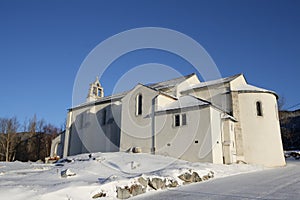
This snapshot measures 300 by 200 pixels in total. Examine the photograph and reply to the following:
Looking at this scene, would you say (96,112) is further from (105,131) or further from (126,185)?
(126,185)

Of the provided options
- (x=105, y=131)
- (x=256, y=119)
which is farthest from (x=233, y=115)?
(x=105, y=131)

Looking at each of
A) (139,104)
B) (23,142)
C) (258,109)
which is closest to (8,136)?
(23,142)

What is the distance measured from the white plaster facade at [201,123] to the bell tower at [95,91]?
31.9ft

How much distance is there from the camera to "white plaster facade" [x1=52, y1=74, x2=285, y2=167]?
23.1m

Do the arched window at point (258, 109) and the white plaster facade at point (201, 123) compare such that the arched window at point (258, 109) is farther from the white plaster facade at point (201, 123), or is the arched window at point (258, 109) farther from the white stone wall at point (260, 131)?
the white stone wall at point (260, 131)

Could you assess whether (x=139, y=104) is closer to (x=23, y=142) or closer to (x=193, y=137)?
(x=193, y=137)

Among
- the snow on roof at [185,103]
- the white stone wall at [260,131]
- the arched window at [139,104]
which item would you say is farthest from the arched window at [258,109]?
the arched window at [139,104]

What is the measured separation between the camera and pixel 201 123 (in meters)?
23.0

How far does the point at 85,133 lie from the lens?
3694 cm

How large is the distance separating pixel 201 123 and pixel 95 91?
25.2 m

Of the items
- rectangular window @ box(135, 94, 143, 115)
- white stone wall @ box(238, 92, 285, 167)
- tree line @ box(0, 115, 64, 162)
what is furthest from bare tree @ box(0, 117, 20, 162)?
white stone wall @ box(238, 92, 285, 167)

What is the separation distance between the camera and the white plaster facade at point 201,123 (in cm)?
2309

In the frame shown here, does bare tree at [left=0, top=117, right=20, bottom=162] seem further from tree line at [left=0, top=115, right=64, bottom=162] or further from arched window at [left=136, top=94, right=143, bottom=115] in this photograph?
arched window at [left=136, top=94, right=143, bottom=115]

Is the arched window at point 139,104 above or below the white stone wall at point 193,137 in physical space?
above
